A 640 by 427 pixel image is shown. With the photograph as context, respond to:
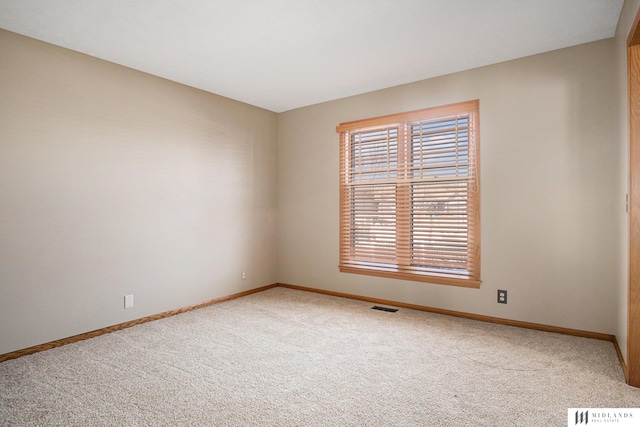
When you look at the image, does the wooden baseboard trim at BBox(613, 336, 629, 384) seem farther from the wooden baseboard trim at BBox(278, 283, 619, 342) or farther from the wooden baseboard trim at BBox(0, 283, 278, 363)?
the wooden baseboard trim at BBox(0, 283, 278, 363)

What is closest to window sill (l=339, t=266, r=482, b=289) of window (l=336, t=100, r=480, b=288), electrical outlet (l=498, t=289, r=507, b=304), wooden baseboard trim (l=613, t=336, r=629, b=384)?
window (l=336, t=100, r=480, b=288)

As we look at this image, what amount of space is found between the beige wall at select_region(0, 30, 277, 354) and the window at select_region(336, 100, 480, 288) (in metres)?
1.45

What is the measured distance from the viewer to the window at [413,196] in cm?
370

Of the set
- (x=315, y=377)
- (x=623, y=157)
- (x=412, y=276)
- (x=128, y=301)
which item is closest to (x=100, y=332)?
(x=128, y=301)

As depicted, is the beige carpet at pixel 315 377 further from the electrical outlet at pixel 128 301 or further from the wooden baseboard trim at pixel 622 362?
the electrical outlet at pixel 128 301

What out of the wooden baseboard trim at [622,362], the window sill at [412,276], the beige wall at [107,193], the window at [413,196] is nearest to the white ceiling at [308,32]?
the beige wall at [107,193]

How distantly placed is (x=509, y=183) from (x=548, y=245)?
2.17ft

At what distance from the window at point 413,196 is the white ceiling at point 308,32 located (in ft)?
2.01

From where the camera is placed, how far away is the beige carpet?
6.40ft

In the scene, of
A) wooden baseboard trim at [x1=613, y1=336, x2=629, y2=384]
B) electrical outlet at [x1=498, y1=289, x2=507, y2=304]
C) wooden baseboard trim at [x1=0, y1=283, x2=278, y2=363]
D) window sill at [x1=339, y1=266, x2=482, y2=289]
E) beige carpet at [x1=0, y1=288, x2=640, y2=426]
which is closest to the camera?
beige carpet at [x1=0, y1=288, x2=640, y2=426]

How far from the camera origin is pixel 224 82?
3.98 m

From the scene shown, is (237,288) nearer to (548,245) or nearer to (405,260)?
(405,260)

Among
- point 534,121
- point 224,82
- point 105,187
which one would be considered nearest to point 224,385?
point 105,187

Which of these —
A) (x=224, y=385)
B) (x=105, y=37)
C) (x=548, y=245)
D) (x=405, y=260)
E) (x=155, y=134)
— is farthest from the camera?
(x=405, y=260)
